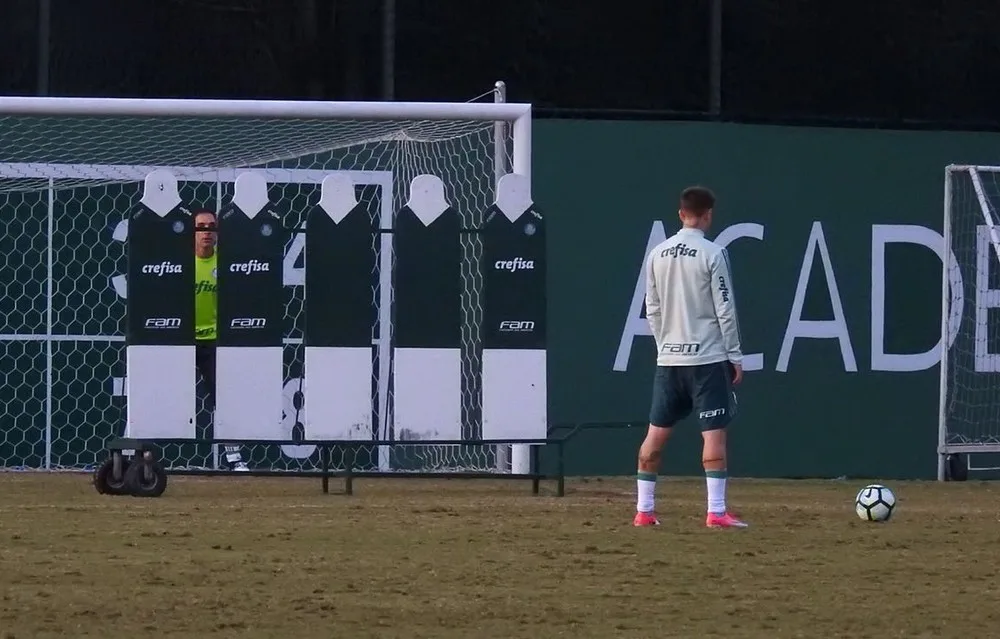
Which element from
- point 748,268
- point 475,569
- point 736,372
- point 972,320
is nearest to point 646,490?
point 736,372

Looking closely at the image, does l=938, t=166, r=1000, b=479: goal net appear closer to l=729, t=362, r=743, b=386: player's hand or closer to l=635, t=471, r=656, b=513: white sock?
l=729, t=362, r=743, b=386: player's hand

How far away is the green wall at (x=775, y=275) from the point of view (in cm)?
1548

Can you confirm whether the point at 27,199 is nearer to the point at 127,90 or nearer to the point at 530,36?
the point at 127,90

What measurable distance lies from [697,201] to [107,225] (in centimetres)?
648

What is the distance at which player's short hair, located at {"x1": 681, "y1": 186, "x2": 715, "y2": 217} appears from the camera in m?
9.62

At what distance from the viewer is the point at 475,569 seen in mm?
7750

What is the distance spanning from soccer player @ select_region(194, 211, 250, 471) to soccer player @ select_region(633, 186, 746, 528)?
145 inches

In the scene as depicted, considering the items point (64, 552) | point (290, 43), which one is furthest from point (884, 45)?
point (64, 552)

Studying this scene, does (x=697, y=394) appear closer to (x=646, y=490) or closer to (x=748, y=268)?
(x=646, y=490)

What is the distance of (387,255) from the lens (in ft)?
45.6

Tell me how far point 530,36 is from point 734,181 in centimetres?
209

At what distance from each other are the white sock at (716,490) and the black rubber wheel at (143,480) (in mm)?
3563

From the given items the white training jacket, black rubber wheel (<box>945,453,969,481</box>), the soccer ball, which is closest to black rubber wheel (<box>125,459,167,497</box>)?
the white training jacket

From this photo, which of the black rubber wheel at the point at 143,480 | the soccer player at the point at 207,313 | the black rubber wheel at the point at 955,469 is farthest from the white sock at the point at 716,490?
the black rubber wheel at the point at 955,469
